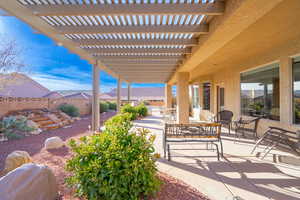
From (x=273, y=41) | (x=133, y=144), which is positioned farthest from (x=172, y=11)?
(x=273, y=41)

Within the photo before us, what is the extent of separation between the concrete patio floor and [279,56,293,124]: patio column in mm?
1104

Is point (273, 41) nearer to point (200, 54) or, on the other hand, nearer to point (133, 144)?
point (200, 54)

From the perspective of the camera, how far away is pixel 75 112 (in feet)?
34.3

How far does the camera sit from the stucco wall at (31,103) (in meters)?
6.60

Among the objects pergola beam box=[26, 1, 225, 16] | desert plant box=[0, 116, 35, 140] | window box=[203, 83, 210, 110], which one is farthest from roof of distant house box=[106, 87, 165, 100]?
pergola beam box=[26, 1, 225, 16]

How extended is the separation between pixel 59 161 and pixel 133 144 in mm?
2378

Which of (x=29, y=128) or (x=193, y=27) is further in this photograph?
(x=29, y=128)

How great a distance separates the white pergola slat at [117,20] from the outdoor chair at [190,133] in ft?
6.72

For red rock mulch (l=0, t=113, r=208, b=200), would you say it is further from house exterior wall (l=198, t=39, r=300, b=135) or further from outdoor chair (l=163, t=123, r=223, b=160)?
house exterior wall (l=198, t=39, r=300, b=135)

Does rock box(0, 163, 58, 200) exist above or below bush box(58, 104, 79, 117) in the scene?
below

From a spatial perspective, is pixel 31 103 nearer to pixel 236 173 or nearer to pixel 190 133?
pixel 190 133

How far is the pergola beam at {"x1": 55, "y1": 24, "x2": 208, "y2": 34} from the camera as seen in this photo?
10.6 feet

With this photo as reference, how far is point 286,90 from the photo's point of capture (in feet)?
13.6

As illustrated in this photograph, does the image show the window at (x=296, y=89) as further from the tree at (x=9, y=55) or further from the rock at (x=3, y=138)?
the tree at (x=9, y=55)
